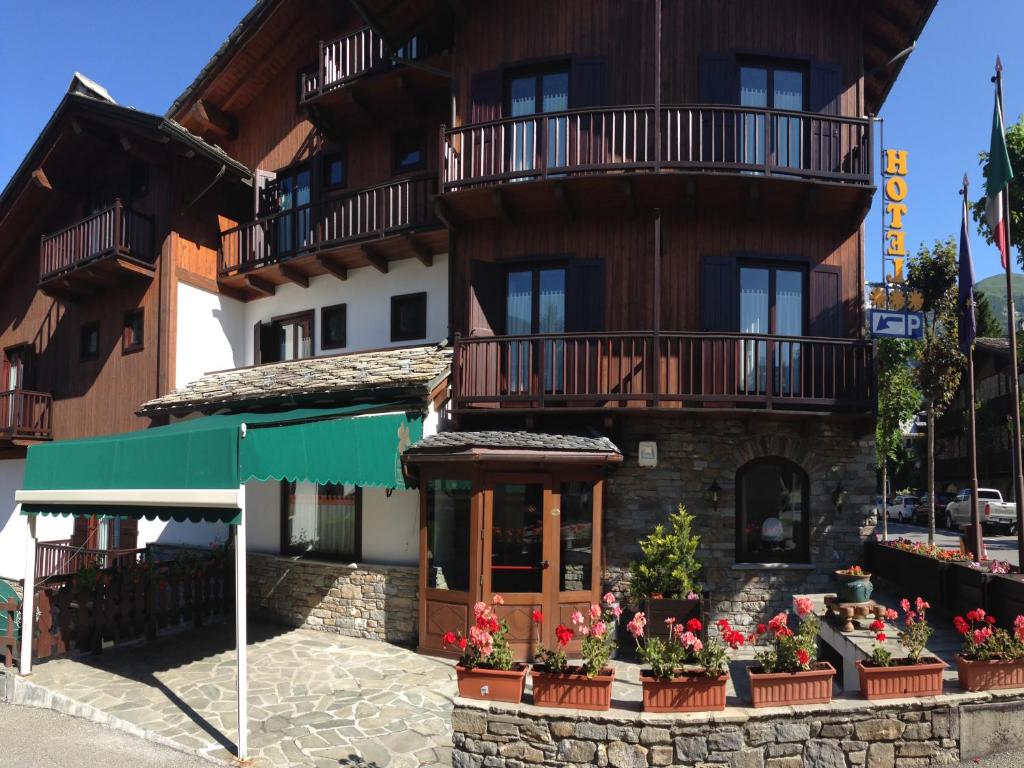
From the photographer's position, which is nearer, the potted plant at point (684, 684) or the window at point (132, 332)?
the potted plant at point (684, 684)

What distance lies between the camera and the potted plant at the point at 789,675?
6.17 metres

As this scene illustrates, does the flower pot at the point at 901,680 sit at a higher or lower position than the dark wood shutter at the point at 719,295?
lower

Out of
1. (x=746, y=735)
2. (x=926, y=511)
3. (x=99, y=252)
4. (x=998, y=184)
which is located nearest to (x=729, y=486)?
(x=746, y=735)

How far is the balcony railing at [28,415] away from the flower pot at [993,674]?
21.0 m

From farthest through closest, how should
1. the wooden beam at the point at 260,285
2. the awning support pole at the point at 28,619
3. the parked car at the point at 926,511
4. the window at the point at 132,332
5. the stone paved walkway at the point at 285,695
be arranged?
1. the parked car at the point at 926,511
2. the window at the point at 132,332
3. the wooden beam at the point at 260,285
4. the awning support pole at the point at 28,619
5. the stone paved walkway at the point at 285,695

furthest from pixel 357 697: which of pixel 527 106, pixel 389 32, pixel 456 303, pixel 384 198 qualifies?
pixel 389 32

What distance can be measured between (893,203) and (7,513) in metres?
25.5

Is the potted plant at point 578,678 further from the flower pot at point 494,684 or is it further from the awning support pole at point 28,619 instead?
the awning support pole at point 28,619

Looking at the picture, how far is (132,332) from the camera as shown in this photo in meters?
16.3

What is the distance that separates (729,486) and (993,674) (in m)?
4.76

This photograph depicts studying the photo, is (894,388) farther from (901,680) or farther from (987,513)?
(987,513)

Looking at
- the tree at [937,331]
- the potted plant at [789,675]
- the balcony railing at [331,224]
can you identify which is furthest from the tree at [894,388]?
the balcony railing at [331,224]

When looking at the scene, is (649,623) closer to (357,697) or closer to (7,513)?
(357,697)

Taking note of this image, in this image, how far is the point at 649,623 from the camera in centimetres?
965
